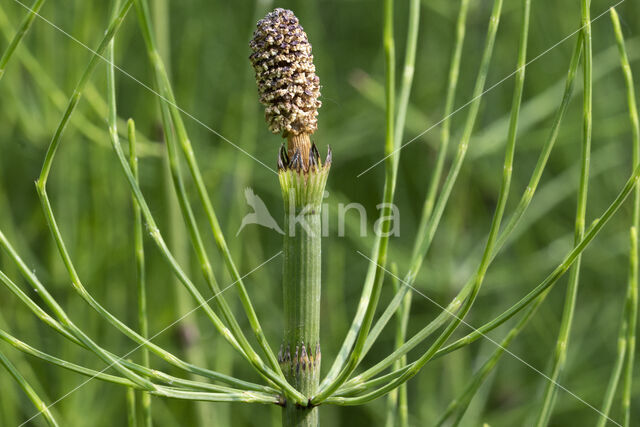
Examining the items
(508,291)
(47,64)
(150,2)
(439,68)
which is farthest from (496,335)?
(47,64)

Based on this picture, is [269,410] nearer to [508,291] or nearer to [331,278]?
[331,278]

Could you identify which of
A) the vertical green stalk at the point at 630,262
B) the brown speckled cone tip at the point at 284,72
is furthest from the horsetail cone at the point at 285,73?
the vertical green stalk at the point at 630,262

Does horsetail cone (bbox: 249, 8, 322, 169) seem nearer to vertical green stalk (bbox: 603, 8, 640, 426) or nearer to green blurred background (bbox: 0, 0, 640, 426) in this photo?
vertical green stalk (bbox: 603, 8, 640, 426)

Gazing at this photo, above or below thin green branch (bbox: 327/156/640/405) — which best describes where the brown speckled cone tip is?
above

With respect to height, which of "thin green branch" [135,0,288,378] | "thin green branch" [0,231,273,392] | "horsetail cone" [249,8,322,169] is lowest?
"thin green branch" [0,231,273,392]

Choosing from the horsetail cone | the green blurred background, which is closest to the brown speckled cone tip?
the horsetail cone

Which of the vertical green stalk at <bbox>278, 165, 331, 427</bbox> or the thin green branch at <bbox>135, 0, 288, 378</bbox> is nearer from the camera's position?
the thin green branch at <bbox>135, 0, 288, 378</bbox>

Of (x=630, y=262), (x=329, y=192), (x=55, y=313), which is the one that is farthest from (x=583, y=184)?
(x=329, y=192)
